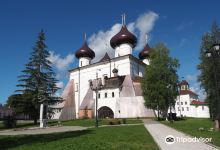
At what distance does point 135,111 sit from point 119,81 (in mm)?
6860

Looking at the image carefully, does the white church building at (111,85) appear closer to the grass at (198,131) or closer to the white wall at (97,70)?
the white wall at (97,70)

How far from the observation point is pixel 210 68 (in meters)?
30.0

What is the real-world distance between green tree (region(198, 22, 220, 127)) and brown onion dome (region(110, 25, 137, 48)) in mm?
23498

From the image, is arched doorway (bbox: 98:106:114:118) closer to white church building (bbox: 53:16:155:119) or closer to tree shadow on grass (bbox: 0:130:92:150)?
white church building (bbox: 53:16:155:119)

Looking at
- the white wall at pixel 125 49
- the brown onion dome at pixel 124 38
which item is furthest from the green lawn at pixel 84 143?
the brown onion dome at pixel 124 38

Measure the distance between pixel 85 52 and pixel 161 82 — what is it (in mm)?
30753

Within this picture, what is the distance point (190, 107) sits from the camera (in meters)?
71.4

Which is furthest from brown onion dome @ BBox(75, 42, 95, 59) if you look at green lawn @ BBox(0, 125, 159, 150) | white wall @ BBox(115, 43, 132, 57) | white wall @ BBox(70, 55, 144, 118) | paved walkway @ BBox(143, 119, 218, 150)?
green lawn @ BBox(0, 125, 159, 150)

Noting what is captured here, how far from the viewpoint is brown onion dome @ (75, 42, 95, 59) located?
63278 millimetres

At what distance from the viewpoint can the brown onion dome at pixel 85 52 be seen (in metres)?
63.3

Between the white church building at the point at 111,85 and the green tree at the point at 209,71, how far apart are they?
16.4 m

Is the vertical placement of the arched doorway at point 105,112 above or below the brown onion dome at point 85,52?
below

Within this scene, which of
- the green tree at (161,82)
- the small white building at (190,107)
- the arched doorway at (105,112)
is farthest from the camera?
the small white building at (190,107)

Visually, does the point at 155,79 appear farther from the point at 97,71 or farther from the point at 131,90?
the point at 97,71
